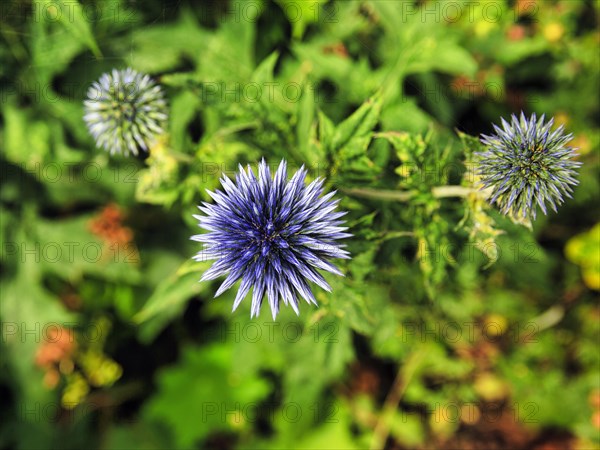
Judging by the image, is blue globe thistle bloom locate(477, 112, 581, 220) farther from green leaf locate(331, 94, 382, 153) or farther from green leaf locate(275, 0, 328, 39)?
green leaf locate(275, 0, 328, 39)

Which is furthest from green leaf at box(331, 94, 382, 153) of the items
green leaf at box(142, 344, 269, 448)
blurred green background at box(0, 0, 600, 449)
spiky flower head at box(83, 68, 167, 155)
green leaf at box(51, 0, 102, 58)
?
green leaf at box(142, 344, 269, 448)

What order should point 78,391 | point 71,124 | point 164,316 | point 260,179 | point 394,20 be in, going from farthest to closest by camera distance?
point 78,391 → point 164,316 → point 71,124 → point 394,20 → point 260,179

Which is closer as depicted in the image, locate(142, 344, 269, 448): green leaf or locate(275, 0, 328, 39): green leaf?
locate(275, 0, 328, 39): green leaf

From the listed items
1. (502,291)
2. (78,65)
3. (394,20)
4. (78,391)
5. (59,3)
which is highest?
(394,20)

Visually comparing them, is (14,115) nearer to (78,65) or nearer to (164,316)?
(78,65)

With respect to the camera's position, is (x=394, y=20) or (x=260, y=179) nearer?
(x=260, y=179)

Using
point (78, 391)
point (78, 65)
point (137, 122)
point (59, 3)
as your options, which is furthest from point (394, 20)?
point (78, 391)

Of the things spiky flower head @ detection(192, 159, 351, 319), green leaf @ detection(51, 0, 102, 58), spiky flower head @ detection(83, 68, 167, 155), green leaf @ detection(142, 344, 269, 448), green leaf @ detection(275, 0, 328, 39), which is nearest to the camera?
spiky flower head @ detection(192, 159, 351, 319)
